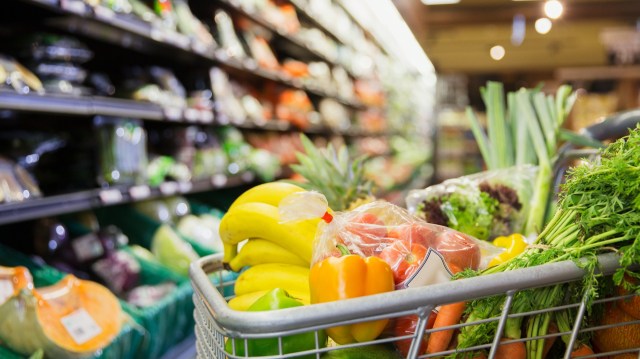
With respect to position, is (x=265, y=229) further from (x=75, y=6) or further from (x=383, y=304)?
A: (x=75, y=6)

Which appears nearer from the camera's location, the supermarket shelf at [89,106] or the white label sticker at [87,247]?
the supermarket shelf at [89,106]

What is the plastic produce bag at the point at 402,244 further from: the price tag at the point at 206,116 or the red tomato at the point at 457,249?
the price tag at the point at 206,116

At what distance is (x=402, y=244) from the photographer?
3.26ft

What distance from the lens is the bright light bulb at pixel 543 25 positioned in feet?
26.2

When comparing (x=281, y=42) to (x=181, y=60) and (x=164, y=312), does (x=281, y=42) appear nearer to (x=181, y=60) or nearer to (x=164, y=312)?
(x=181, y=60)

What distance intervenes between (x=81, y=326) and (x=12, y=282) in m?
0.25

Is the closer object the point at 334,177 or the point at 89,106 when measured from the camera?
the point at 334,177

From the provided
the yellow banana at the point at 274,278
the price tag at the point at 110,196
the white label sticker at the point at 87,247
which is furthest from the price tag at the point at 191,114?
the yellow banana at the point at 274,278

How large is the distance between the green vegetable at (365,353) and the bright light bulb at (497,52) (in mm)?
9316

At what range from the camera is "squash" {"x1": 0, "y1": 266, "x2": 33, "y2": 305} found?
6.00ft

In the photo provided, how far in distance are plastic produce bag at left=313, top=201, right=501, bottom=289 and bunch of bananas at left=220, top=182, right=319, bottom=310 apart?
7 cm

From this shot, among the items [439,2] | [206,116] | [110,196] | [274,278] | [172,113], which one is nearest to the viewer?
[274,278]

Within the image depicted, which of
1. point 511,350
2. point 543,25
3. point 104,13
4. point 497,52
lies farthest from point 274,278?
point 497,52

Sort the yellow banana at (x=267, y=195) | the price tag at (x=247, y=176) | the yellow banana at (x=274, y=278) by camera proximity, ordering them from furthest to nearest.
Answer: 1. the price tag at (x=247, y=176)
2. the yellow banana at (x=267, y=195)
3. the yellow banana at (x=274, y=278)
